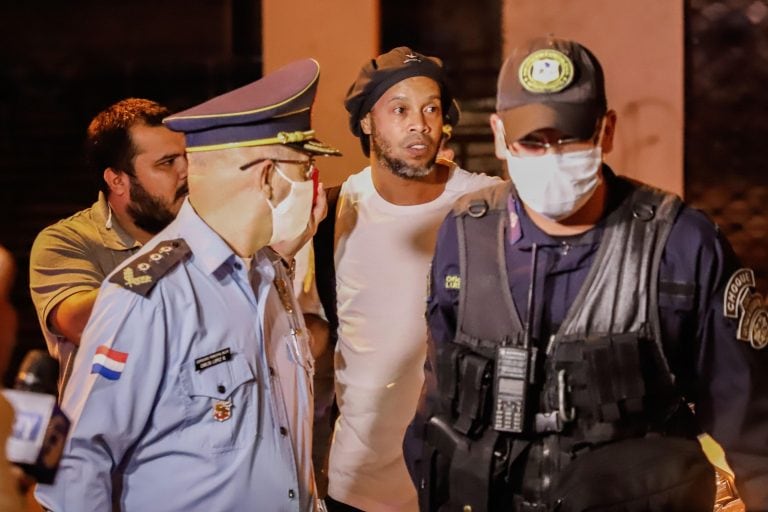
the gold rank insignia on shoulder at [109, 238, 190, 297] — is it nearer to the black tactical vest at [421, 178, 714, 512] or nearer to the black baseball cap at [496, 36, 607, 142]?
the black tactical vest at [421, 178, 714, 512]

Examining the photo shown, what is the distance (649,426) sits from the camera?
3061mm

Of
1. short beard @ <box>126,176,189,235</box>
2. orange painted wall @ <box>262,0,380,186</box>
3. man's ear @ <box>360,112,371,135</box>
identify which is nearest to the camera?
short beard @ <box>126,176,189,235</box>

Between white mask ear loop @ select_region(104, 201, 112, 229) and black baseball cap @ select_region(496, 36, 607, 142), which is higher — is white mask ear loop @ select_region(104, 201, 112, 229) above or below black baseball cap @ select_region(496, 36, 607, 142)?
below

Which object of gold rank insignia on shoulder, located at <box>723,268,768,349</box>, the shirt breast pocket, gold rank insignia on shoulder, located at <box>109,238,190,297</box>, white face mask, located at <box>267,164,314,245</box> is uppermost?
white face mask, located at <box>267,164,314,245</box>

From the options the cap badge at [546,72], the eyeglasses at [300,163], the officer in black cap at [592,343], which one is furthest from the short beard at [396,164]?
the cap badge at [546,72]

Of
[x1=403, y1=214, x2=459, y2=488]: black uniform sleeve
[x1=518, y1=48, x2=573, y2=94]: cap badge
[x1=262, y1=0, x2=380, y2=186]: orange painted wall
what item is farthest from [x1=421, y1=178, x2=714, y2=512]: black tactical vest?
[x1=262, y1=0, x2=380, y2=186]: orange painted wall

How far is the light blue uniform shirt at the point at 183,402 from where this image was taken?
302cm

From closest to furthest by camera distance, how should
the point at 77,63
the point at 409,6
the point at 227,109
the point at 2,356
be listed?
the point at 2,356 → the point at 227,109 → the point at 409,6 → the point at 77,63

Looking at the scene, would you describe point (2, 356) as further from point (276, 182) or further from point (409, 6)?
point (409, 6)

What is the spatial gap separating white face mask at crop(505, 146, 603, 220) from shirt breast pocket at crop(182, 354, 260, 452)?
867 millimetres

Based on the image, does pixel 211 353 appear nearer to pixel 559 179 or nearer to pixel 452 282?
pixel 452 282

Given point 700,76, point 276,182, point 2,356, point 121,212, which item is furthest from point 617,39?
point 2,356

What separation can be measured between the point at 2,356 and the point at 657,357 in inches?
62.4

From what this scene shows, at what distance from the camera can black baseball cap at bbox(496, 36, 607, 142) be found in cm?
304
